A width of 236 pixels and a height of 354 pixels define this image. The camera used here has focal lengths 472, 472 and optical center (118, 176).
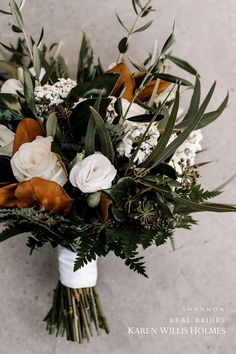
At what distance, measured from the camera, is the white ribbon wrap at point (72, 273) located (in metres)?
1.04

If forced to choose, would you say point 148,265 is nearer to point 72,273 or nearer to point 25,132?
point 72,273

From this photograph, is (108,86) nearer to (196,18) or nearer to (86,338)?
(196,18)

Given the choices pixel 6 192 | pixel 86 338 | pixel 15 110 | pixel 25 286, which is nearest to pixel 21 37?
pixel 15 110

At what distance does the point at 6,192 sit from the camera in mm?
820

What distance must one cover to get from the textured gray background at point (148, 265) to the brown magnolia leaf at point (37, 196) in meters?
0.40

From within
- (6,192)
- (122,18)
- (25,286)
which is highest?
(122,18)

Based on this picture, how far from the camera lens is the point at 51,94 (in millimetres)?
852

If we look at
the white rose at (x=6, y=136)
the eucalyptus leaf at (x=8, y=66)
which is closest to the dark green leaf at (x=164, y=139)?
the white rose at (x=6, y=136)

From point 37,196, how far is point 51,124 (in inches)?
4.9

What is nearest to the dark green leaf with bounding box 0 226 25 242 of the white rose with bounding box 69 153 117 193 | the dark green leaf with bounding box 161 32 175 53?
the white rose with bounding box 69 153 117 193

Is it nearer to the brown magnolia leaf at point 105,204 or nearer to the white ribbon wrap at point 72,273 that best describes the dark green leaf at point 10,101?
the brown magnolia leaf at point 105,204

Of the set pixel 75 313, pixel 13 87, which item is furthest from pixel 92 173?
pixel 75 313

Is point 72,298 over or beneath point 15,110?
beneath

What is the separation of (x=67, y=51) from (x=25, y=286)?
23.6 inches
